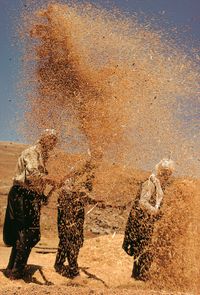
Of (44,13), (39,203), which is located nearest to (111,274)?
(39,203)

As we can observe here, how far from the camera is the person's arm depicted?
700 centimetres

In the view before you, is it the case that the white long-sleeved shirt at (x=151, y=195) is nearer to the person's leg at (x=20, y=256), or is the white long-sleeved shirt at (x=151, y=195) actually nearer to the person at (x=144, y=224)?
the person at (x=144, y=224)

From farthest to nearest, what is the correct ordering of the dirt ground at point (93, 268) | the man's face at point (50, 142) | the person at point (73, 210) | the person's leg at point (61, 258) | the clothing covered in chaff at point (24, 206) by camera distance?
the person's leg at point (61, 258)
the person at point (73, 210)
the man's face at point (50, 142)
the clothing covered in chaff at point (24, 206)
the dirt ground at point (93, 268)

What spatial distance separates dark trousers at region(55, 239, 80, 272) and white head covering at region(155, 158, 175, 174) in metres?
1.63

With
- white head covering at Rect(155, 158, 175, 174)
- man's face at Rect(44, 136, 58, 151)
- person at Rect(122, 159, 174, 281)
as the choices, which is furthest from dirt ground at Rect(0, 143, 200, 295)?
man's face at Rect(44, 136, 58, 151)

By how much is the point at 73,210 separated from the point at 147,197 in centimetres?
105

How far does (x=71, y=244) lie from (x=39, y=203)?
3.43 ft

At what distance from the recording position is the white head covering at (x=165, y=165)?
24.3 feet

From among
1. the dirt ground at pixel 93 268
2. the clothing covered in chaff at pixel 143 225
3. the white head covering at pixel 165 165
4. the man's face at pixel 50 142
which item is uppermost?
the man's face at pixel 50 142

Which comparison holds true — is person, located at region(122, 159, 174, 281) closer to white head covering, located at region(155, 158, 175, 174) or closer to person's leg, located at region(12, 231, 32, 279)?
white head covering, located at region(155, 158, 175, 174)

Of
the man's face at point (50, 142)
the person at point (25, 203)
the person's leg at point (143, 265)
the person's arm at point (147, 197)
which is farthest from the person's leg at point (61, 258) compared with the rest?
the man's face at point (50, 142)

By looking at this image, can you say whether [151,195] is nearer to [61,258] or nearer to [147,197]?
[147,197]

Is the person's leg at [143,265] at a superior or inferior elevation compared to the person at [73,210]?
inferior

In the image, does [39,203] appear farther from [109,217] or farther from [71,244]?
[109,217]
